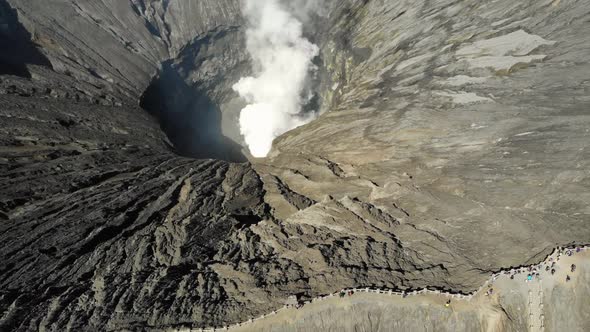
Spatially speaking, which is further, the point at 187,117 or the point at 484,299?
the point at 187,117

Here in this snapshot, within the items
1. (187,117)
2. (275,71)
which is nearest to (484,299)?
(187,117)

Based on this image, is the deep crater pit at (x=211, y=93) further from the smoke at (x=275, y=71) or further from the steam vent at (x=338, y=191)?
the steam vent at (x=338, y=191)

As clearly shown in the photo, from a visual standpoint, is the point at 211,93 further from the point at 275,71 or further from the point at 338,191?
the point at 338,191

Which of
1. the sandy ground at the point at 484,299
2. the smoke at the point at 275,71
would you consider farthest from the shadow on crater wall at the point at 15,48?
the sandy ground at the point at 484,299

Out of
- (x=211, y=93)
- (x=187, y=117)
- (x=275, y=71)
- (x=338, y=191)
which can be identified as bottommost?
(x=338, y=191)

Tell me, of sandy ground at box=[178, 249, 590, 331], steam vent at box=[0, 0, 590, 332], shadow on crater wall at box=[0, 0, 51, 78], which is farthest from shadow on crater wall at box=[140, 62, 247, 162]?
sandy ground at box=[178, 249, 590, 331]

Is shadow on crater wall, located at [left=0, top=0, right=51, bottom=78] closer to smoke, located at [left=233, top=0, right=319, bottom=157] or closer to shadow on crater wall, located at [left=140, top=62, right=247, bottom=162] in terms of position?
shadow on crater wall, located at [left=140, top=62, right=247, bottom=162]

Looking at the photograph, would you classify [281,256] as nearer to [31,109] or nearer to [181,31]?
[31,109]
